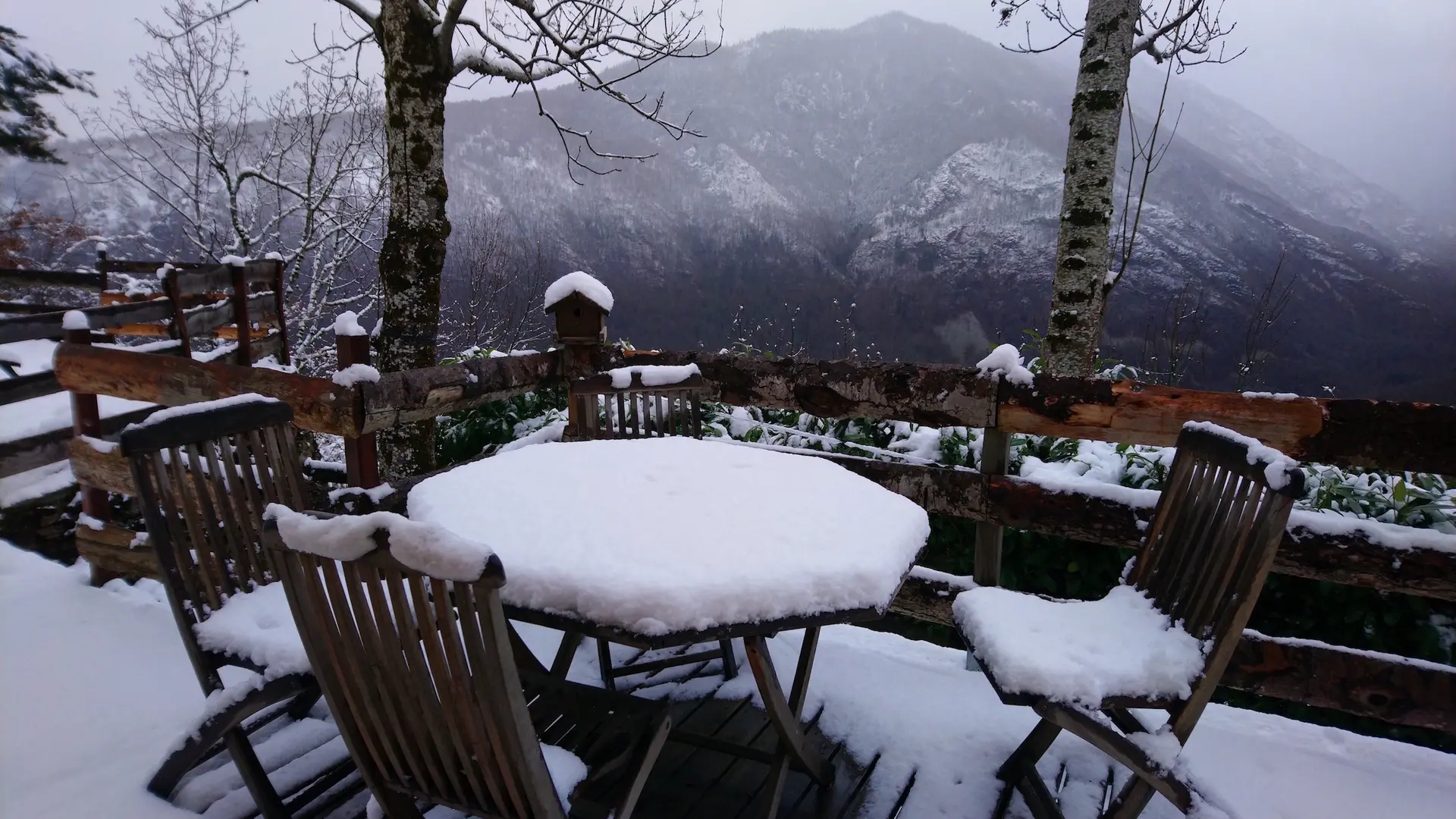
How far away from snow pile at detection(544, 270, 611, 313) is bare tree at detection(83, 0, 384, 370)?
8246 millimetres

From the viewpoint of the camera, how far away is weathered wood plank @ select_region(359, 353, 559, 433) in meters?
2.20

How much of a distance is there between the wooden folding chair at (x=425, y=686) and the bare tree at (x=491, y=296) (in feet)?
29.5

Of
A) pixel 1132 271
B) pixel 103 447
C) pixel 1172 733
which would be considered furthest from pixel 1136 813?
pixel 1132 271

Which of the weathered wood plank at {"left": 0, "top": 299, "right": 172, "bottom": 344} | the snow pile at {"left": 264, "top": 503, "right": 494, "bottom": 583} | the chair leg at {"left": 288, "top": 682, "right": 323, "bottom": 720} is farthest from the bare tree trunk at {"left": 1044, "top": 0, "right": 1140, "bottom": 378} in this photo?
the weathered wood plank at {"left": 0, "top": 299, "right": 172, "bottom": 344}

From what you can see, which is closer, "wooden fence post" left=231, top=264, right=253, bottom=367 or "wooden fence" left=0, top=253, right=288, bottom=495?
"wooden fence" left=0, top=253, right=288, bottom=495

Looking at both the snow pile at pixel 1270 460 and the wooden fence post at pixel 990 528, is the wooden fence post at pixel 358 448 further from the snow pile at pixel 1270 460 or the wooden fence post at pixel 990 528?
the snow pile at pixel 1270 460

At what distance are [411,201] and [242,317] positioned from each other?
331cm

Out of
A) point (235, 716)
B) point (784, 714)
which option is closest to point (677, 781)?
point (784, 714)

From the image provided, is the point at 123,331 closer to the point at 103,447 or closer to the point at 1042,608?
→ the point at 103,447

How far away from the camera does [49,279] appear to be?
544cm

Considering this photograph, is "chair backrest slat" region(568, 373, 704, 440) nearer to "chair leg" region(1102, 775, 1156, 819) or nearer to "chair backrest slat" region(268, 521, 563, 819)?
"chair backrest slat" region(268, 521, 563, 819)

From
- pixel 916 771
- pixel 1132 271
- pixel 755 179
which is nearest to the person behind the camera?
pixel 916 771

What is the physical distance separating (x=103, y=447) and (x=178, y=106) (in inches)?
409

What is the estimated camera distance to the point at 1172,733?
133 cm
